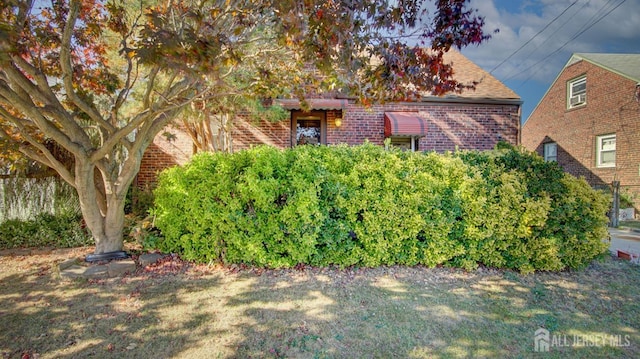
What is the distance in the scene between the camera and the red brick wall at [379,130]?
9016 mm

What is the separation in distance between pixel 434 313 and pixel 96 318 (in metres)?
3.60

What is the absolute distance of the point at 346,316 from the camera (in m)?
3.14

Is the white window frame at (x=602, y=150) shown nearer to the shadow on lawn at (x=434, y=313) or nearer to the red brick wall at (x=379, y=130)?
the red brick wall at (x=379, y=130)

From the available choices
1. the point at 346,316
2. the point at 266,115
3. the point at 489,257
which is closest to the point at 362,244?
the point at 346,316

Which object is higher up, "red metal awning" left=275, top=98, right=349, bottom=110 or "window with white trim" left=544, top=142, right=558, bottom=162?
"red metal awning" left=275, top=98, right=349, bottom=110

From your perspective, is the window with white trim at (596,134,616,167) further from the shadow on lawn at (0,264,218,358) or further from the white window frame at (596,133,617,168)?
the shadow on lawn at (0,264,218,358)

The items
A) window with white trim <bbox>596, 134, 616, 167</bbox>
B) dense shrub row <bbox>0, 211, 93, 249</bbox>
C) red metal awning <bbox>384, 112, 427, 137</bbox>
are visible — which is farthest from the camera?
window with white trim <bbox>596, 134, 616, 167</bbox>

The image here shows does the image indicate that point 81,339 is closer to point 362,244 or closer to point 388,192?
point 362,244

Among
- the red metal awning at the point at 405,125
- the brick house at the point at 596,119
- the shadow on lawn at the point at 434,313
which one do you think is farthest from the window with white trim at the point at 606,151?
the shadow on lawn at the point at 434,313

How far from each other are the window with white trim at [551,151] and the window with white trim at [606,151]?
93.6 inches

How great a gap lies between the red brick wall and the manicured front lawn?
198 inches

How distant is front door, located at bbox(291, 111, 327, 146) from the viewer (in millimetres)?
Result: 9156

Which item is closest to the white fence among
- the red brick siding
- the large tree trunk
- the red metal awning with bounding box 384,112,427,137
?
the red brick siding

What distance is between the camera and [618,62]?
1352 cm
